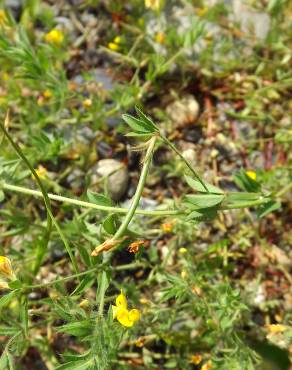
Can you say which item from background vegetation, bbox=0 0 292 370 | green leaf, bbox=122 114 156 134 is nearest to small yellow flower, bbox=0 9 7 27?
background vegetation, bbox=0 0 292 370

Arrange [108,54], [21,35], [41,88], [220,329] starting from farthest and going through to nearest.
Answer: [108,54], [41,88], [21,35], [220,329]

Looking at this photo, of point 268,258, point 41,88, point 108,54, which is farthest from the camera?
point 108,54

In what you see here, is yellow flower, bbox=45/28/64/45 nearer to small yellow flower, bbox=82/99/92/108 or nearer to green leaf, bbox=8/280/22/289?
small yellow flower, bbox=82/99/92/108

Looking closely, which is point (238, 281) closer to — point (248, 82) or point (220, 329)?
point (220, 329)

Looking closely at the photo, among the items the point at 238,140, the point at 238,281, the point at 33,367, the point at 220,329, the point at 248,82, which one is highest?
the point at 248,82

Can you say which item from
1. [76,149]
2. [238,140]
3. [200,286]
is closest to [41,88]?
[76,149]

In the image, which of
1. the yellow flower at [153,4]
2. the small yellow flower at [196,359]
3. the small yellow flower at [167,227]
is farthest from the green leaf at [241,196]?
the yellow flower at [153,4]
